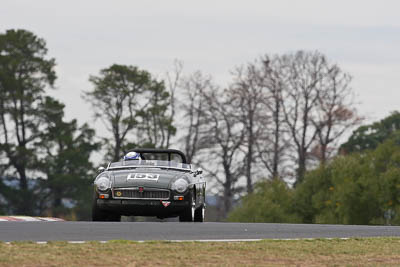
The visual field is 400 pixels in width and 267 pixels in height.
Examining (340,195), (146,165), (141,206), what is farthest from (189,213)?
(340,195)

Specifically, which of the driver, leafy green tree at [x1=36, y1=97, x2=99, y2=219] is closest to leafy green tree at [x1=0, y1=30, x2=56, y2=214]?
leafy green tree at [x1=36, y1=97, x2=99, y2=219]

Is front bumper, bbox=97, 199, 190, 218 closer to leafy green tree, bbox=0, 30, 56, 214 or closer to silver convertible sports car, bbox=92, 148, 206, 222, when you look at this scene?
silver convertible sports car, bbox=92, 148, 206, 222

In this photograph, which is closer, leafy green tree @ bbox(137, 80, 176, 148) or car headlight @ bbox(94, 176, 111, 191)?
car headlight @ bbox(94, 176, 111, 191)

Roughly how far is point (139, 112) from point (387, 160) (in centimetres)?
1707

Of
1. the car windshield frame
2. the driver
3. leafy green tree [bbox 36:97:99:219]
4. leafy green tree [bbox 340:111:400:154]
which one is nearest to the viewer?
the car windshield frame

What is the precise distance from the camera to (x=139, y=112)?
68562mm

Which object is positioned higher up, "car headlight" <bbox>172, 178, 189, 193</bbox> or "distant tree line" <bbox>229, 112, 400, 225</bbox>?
"distant tree line" <bbox>229, 112, 400, 225</bbox>

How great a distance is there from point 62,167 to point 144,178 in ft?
159

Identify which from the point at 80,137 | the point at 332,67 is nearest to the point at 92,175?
the point at 80,137

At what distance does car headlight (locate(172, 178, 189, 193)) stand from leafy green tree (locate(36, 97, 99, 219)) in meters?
46.6

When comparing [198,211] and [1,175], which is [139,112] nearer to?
[1,175]

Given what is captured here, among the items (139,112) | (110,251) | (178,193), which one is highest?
(139,112)

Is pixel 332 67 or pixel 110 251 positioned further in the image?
pixel 332 67

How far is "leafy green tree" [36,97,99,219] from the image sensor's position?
6769 centimetres
